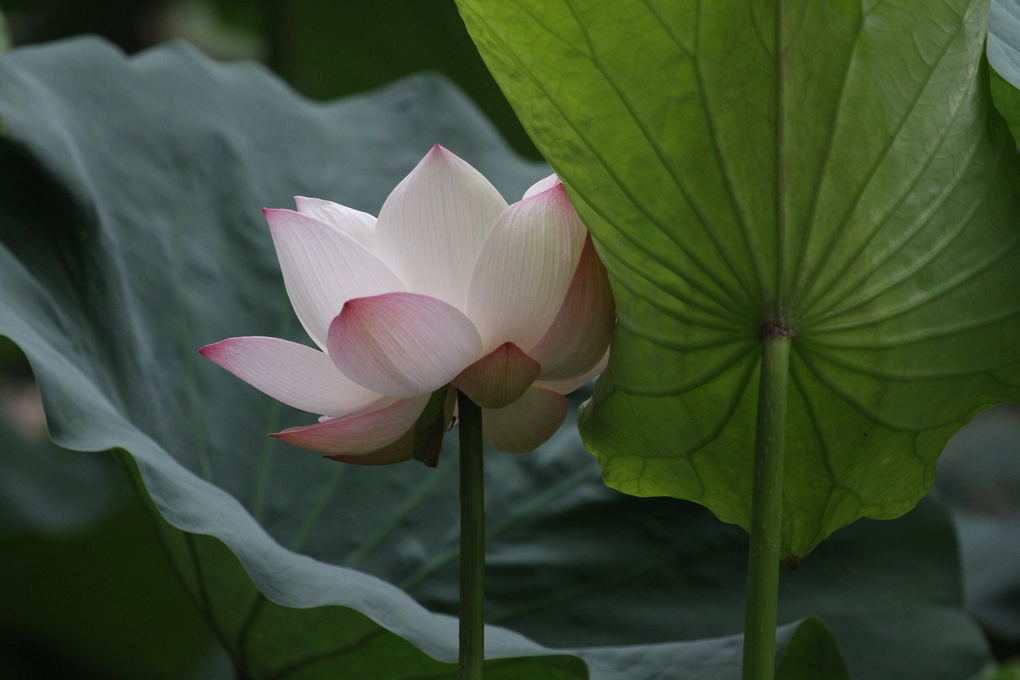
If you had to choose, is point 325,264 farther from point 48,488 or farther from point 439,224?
point 48,488

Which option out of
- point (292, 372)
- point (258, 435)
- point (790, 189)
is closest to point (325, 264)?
point (292, 372)

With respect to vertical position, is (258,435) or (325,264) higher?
(258,435)

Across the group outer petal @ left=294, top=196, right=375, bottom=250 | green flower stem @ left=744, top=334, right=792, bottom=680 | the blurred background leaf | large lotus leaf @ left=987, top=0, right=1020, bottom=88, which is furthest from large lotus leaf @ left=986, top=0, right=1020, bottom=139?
the blurred background leaf

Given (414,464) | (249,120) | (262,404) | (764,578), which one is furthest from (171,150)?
(764,578)

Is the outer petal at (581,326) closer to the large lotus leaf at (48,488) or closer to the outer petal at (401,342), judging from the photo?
the outer petal at (401,342)

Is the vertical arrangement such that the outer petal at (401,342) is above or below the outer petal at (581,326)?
below

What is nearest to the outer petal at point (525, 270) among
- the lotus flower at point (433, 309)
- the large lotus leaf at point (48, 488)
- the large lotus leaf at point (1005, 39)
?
the lotus flower at point (433, 309)
